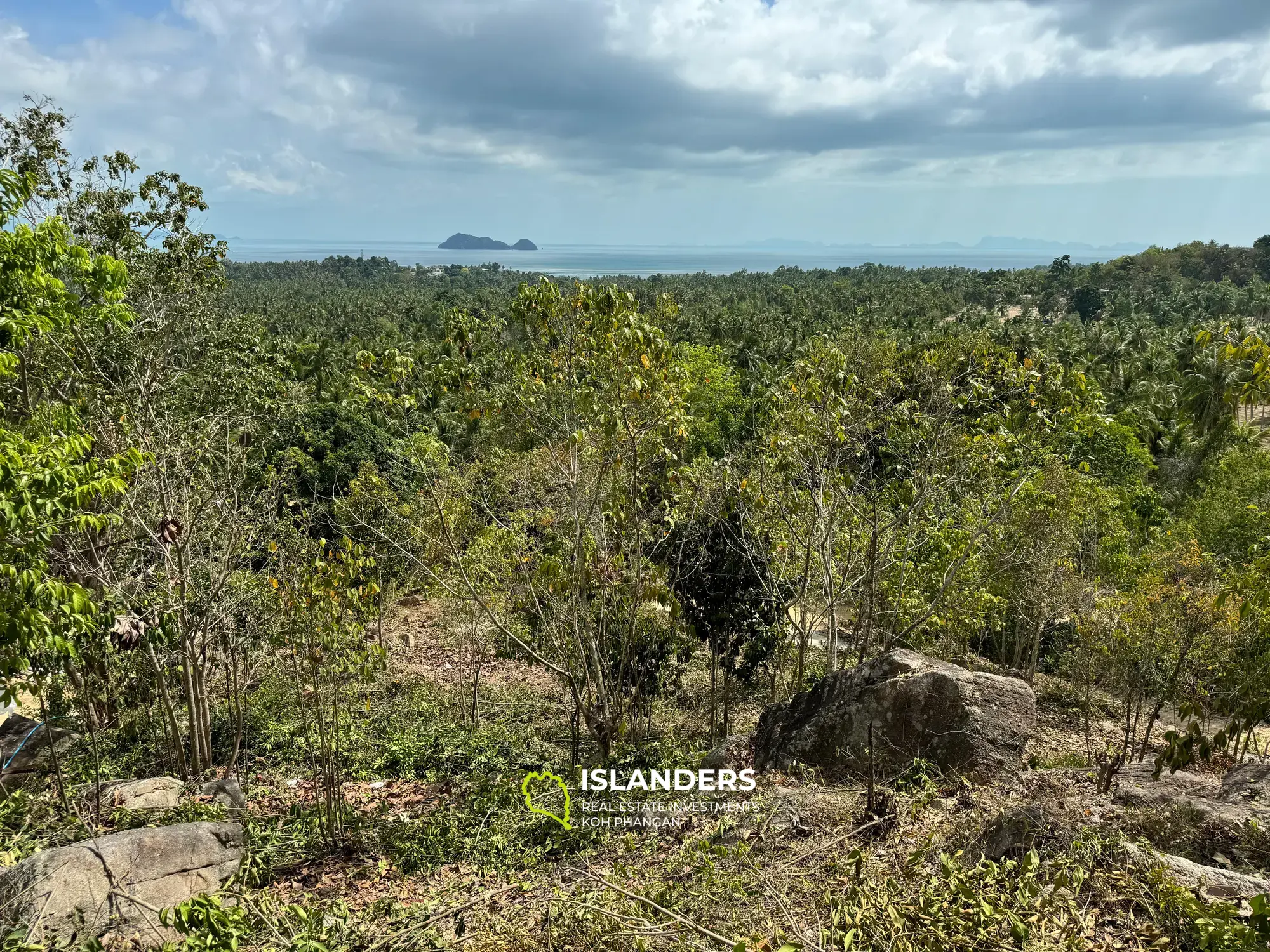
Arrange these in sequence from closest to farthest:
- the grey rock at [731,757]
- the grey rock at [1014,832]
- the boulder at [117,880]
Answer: the boulder at [117,880] < the grey rock at [1014,832] < the grey rock at [731,757]

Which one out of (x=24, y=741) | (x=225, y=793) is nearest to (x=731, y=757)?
(x=225, y=793)

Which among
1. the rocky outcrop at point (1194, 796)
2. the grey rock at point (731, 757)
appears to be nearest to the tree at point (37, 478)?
the grey rock at point (731, 757)

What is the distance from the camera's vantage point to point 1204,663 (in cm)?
1221

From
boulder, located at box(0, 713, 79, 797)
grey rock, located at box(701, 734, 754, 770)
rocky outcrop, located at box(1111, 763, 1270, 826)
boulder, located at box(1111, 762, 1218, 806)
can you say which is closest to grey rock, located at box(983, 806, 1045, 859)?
boulder, located at box(1111, 762, 1218, 806)

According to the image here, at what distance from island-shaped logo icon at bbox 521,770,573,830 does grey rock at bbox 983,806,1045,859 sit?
138 inches

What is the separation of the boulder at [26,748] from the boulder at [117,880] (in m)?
3.80

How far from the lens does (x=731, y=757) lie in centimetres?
829

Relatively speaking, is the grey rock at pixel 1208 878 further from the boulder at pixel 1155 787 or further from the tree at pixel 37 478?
the tree at pixel 37 478

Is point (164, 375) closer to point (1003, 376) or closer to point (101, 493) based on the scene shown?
point (101, 493)

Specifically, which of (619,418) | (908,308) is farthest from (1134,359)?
(619,418)

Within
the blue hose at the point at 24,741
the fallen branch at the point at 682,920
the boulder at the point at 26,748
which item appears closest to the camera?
the fallen branch at the point at 682,920

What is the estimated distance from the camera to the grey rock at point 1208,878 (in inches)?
168

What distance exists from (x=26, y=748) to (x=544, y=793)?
653 centimetres

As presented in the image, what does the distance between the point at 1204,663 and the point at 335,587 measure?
43.9 ft
